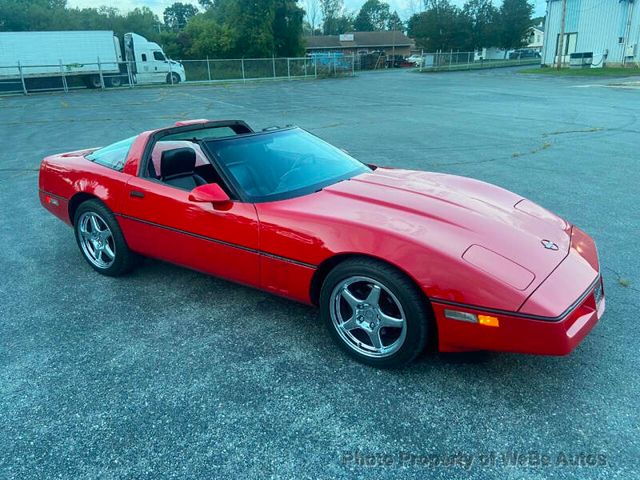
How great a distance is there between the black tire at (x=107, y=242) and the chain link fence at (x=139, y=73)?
29.5 metres

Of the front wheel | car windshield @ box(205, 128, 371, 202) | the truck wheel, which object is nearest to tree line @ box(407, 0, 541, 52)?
the front wheel

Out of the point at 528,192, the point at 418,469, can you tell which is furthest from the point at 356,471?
the point at 528,192

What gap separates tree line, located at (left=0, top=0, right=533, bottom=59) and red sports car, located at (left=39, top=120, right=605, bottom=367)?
44.5 metres

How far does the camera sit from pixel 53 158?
4758mm

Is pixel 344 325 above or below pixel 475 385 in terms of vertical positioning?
above

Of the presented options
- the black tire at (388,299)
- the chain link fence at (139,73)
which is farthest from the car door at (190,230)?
the chain link fence at (139,73)

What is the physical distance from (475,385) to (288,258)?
1305 mm

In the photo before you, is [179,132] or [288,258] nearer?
[288,258]

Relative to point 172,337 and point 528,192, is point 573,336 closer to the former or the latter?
point 172,337

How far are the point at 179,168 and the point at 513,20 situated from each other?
68.4 metres

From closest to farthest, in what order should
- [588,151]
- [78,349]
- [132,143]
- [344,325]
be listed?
1. [344,325]
2. [78,349]
3. [132,143]
4. [588,151]

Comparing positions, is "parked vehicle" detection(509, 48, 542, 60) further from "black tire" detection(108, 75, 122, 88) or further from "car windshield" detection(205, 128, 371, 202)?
"car windshield" detection(205, 128, 371, 202)

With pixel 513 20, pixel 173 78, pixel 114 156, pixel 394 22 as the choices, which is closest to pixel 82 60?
pixel 173 78

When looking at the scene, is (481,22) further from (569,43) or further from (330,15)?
(330,15)
